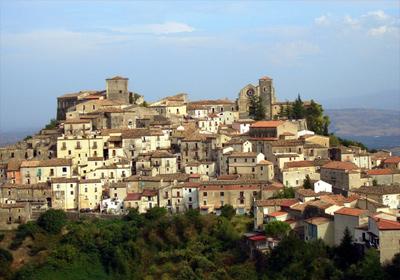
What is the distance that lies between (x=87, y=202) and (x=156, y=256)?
19.5ft

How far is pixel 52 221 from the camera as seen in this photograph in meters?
39.8

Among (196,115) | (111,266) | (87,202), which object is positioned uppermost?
(196,115)

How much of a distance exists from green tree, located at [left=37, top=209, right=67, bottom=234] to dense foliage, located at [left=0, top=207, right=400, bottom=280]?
0.27 metres

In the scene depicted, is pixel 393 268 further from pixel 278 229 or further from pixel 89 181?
pixel 89 181

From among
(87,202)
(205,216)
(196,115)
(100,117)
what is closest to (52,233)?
(87,202)

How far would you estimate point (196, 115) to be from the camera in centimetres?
5762

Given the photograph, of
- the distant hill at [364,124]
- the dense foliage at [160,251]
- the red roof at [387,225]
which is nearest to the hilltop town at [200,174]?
the red roof at [387,225]

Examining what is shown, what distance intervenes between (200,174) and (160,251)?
6.82m

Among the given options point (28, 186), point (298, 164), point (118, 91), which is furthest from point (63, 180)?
point (118, 91)

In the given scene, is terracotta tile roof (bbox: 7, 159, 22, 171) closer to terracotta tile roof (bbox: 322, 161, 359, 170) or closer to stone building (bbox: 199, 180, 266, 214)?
stone building (bbox: 199, 180, 266, 214)

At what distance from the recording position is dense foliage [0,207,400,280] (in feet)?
114

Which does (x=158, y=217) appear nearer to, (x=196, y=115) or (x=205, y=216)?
(x=205, y=216)

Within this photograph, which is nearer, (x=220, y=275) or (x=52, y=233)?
(x=220, y=275)

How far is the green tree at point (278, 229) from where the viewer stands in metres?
35.8
